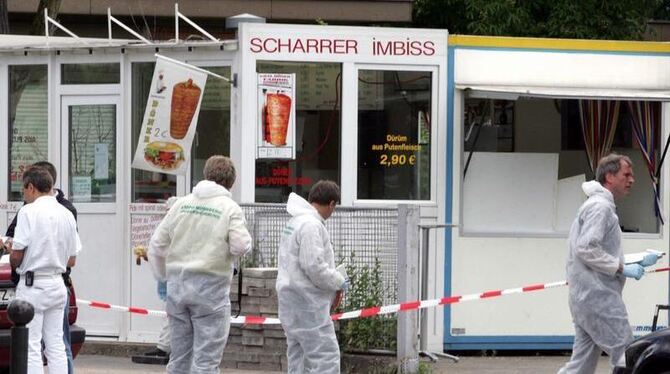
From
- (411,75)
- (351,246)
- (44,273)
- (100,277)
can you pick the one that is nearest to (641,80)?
(411,75)

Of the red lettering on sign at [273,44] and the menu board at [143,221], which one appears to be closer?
the red lettering on sign at [273,44]

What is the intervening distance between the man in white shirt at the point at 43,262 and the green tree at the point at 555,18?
12.5 meters

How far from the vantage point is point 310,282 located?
350 inches

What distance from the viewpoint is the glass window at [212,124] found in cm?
1265

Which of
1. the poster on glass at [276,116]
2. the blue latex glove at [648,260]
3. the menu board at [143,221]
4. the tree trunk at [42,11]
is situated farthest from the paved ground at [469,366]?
the tree trunk at [42,11]

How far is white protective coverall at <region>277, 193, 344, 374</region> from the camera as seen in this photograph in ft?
28.9

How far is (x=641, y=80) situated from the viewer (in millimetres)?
13023

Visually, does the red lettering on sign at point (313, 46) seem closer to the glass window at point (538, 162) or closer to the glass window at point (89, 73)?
the glass window at point (538, 162)

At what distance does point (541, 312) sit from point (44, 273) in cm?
524

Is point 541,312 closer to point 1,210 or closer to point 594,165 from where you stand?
point 594,165

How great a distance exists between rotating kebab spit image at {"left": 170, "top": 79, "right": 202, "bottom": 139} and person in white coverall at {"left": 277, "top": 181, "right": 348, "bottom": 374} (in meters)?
3.42

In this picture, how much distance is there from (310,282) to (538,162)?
469 cm

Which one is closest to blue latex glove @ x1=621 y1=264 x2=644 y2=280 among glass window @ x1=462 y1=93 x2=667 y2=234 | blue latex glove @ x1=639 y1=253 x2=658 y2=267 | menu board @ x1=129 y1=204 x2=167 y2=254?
blue latex glove @ x1=639 y1=253 x2=658 y2=267

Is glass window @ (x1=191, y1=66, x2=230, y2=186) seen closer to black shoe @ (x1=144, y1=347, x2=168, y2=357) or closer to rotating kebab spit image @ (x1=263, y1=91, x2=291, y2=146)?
rotating kebab spit image @ (x1=263, y1=91, x2=291, y2=146)
